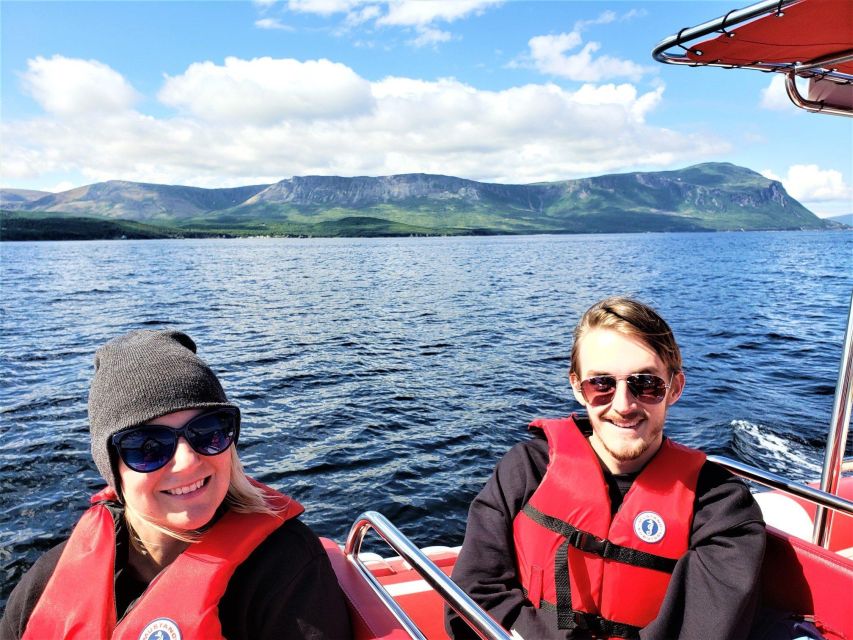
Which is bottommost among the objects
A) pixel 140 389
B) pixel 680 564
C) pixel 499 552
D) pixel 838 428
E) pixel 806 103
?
pixel 499 552

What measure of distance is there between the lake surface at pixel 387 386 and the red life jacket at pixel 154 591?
6.65 meters

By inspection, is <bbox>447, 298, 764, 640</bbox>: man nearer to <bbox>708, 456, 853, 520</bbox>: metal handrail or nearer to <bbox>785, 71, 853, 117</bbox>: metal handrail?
<bbox>708, 456, 853, 520</bbox>: metal handrail

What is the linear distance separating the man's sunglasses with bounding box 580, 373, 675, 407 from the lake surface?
20.8 ft

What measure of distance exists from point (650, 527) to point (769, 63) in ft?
8.69

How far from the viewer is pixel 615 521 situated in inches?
121

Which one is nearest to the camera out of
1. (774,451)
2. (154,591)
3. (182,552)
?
(154,591)

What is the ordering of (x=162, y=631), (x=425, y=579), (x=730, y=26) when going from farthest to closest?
1. (x=425, y=579)
2. (x=730, y=26)
3. (x=162, y=631)

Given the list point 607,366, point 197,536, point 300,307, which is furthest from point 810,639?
point 300,307

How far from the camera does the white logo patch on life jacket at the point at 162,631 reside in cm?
230

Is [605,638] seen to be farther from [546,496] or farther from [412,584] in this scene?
[412,584]

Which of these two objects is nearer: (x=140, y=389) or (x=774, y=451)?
(x=140, y=389)

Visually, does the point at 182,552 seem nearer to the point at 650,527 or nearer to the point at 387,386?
the point at 650,527

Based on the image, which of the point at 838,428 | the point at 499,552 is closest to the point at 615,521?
the point at 499,552

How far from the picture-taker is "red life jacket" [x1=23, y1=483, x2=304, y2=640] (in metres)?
2.33
